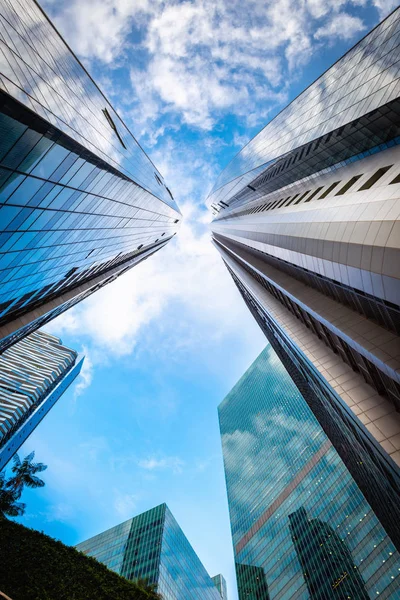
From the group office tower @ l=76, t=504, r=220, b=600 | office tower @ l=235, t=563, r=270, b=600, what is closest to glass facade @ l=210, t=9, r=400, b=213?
office tower @ l=76, t=504, r=220, b=600

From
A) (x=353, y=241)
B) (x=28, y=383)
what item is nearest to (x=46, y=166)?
(x=353, y=241)

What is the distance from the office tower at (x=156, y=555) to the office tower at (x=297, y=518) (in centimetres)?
1832

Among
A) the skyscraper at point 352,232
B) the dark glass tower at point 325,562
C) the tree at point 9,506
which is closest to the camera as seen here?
the skyscraper at point 352,232

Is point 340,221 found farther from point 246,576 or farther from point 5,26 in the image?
point 246,576

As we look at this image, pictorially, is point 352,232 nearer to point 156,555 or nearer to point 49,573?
point 49,573

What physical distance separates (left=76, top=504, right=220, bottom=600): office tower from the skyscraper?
54331mm

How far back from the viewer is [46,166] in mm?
14344

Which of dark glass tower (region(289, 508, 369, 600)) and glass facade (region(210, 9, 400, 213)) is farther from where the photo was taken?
dark glass tower (region(289, 508, 369, 600))

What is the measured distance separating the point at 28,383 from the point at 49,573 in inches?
2769

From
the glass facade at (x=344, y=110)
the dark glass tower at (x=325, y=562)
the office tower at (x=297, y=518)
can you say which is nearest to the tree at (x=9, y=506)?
the glass facade at (x=344, y=110)

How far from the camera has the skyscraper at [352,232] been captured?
13.9 meters

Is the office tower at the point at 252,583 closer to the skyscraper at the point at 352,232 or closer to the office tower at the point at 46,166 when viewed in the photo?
the skyscraper at the point at 352,232

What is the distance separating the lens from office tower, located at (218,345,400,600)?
5975cm

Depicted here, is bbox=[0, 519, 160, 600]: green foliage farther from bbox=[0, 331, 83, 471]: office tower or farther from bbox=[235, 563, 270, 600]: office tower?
bbox=[235, 563, 270, 600]: office tower
